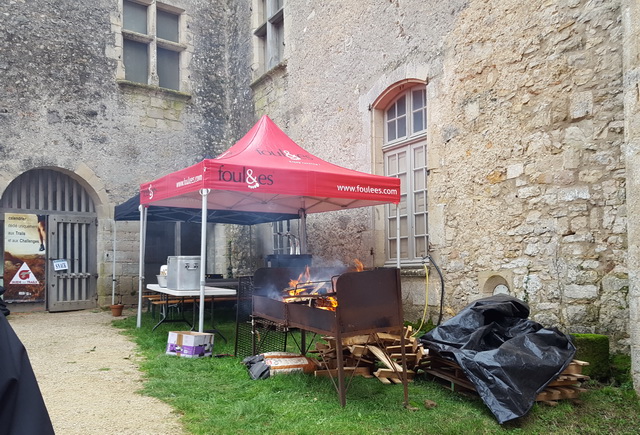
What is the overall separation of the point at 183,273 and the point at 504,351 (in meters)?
4.24

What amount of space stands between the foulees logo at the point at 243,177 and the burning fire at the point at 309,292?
3.64ft

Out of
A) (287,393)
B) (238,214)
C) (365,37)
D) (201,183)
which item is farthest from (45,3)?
(287,393)

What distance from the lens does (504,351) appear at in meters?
3.80

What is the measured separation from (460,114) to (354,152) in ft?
7.40

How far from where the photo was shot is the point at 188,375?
16.1 feet

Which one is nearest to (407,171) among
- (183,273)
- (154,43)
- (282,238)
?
(183,273)

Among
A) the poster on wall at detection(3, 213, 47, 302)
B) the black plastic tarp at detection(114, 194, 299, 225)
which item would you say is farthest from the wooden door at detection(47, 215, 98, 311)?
the black plastic tarp at detection(114, 194, 299, 225)

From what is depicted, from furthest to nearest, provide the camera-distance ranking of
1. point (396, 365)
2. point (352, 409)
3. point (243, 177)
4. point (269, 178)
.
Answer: point (269, 178) → point (243, 177) → point (396, 365) → point (352, 409)

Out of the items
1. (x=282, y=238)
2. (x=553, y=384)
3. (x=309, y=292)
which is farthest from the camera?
(x=282, y=238)

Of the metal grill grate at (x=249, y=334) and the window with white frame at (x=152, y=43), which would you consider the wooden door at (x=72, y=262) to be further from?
the metal grill grate at (x=249, y=334)

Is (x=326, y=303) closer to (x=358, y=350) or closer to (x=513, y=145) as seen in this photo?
(x=358, y=350)

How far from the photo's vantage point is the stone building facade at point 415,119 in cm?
487

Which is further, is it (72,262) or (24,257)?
(72,262)

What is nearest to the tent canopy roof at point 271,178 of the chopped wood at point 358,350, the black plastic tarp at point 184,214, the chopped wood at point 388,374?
the black plastic tarp at point 184,214
